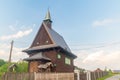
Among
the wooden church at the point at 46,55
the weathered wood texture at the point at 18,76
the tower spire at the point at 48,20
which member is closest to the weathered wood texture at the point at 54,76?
the weathered wood texture at the point at 18,76

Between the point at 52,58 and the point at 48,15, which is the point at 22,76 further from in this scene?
the point at 48,15

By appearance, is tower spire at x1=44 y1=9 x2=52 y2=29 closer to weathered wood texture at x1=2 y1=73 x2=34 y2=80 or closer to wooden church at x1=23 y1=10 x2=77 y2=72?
wooden church at x1=23 y1=10 x2=77 y2=72

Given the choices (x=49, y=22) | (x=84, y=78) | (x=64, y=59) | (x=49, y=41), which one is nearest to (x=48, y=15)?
(x=49, y=22)

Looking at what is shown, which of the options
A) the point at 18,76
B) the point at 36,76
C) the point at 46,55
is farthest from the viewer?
the point at 46,55

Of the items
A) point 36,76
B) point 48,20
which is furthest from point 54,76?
point 48,20

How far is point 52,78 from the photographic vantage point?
21.5 metres

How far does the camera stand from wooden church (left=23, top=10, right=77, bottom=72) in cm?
2912

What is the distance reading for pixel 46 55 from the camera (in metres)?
31.5

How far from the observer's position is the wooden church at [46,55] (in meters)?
29.1

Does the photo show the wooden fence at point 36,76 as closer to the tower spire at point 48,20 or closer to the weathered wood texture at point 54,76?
the weathered wood texture at point 54,76

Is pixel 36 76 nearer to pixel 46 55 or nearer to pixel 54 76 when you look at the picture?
pixel 54 76

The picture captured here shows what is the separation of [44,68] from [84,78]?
8.13 metres

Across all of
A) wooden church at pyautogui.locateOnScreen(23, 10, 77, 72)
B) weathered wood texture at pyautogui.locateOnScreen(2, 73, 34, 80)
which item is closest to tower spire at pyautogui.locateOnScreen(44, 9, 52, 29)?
wooden church at pyautogui.locateOnScreen(23, 10, 77, 72)

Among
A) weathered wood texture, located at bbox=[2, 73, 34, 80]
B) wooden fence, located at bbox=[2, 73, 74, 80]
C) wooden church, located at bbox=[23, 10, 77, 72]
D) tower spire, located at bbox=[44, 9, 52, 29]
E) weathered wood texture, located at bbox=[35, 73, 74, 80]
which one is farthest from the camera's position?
tower spire, located at bbox=[44, 9, 52, 29]
